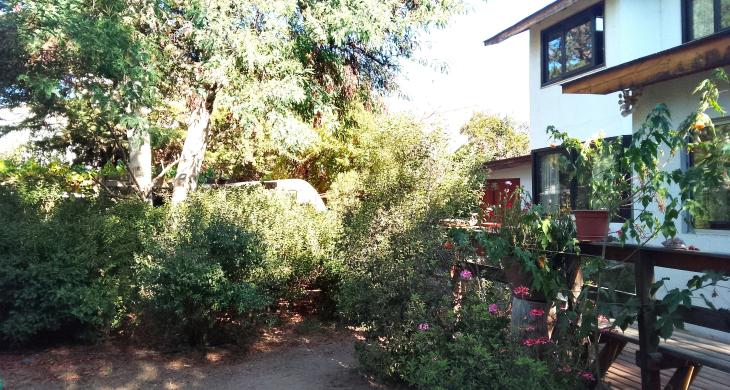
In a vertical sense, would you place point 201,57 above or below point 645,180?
above

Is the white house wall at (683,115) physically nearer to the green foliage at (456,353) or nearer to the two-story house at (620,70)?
the two-story house at (620,70)

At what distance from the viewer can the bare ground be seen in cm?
567

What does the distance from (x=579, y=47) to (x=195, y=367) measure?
845cm

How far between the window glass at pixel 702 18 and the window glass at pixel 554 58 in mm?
2745

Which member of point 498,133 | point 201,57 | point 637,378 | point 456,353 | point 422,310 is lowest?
point 637,378

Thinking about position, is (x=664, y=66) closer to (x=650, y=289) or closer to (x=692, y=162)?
(x=692, y=162)

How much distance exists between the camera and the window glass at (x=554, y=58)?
10883mm

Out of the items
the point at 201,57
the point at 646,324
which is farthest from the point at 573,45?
the point at 646,324

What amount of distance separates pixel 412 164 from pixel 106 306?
426cm

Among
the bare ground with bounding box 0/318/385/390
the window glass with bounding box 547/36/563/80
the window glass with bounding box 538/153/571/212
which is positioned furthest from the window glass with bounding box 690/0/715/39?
the bare ground with bounding box 0/318/385/390

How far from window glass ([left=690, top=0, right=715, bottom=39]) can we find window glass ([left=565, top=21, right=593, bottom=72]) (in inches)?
77.1

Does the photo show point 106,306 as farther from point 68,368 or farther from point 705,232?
point 705,232

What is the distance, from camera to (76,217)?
8242 millimetres

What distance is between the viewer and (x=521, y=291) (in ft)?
14.7
